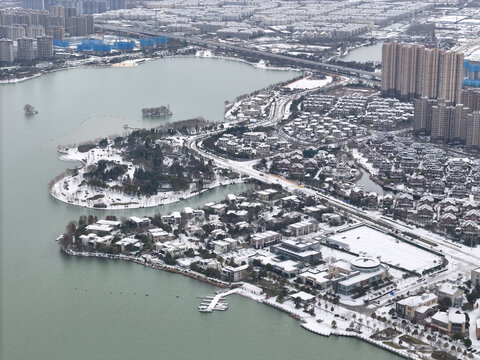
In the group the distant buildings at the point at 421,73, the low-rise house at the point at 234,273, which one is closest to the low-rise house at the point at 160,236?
the low-rise house at the point at 234,273

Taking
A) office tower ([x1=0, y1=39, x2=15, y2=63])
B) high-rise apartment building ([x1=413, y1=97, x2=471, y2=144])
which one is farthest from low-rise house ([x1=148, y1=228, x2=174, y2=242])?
office tower ([x1=0, y1=39, x2=15, y2=63])

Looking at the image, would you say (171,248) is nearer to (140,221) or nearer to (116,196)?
(140,221)

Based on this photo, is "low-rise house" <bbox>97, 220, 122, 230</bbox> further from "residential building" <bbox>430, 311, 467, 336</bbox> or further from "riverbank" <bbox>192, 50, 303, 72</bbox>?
"riverbank" <bbox>192, 50, 303, 72</bbox>

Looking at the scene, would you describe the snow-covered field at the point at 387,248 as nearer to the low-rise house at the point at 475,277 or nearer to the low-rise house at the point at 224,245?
the low-rise house at the point at 475,277

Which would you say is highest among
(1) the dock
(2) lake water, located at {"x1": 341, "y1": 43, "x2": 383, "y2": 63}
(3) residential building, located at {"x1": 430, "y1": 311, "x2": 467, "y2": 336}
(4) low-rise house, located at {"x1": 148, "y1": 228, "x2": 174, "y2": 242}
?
(2) lake water, located at {"x1": 341, "y1": 43, "x2": 383, "y2": 63}

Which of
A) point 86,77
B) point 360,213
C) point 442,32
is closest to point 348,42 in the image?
point 442,32

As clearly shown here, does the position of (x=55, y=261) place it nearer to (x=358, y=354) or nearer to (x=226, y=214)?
(x=226, y=214)

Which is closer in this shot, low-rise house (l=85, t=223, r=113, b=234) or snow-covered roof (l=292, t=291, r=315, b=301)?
snow-covered roof (l=292, t=291, r=315, b=301)
